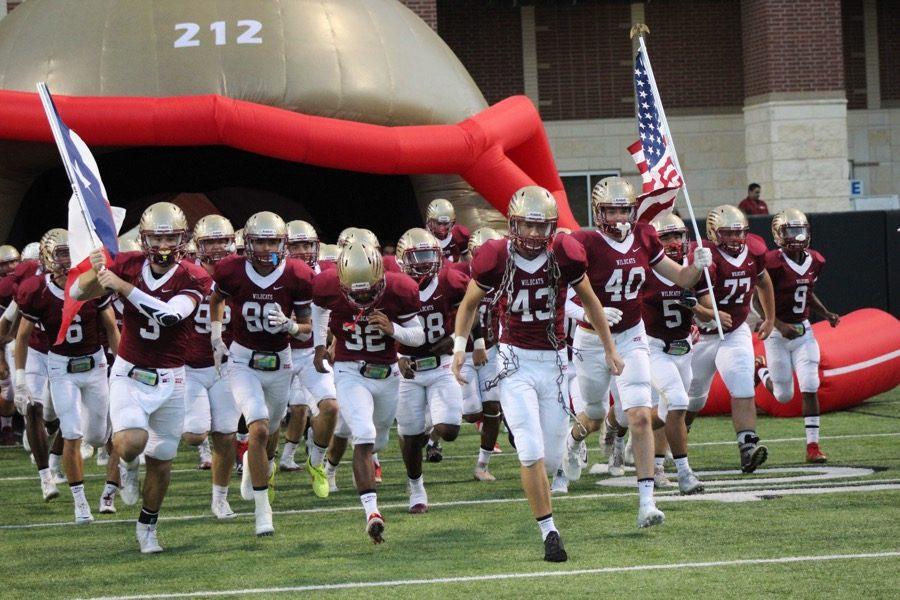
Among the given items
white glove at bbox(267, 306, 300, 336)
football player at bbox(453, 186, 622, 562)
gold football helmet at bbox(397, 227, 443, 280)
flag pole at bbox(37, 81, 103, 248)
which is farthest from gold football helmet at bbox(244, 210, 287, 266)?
football player at bbox(453, 186, 622, 562)

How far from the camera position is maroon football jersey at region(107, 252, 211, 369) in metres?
7.72

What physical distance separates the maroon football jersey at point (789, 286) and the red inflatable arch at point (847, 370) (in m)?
2.83

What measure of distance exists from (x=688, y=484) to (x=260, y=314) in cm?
283

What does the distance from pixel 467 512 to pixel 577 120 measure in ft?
57.8

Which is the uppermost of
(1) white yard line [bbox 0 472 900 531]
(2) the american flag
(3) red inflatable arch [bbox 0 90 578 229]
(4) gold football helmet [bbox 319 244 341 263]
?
(3) red inflatable arch [bbox 0 90 578 229]

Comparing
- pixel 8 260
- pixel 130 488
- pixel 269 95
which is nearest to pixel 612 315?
pixel 130 488

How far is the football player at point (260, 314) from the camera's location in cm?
828

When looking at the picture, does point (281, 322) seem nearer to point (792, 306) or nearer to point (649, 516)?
point (649, 516)

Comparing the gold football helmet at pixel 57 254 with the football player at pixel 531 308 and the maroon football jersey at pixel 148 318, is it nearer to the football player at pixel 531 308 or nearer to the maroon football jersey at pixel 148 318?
the maroon football jersey at pixel 148 318

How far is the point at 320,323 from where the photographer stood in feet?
27.8

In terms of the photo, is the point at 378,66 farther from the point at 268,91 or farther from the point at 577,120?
the point at 577,120

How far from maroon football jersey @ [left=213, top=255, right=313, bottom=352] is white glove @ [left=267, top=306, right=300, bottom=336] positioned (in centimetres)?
3

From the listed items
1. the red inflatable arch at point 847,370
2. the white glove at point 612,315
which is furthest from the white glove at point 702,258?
the red inflatable arch at point 847,370

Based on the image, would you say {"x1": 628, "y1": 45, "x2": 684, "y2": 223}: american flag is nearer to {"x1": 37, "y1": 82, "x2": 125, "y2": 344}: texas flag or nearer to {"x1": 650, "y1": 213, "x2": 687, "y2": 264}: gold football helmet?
{"x1": 650, "y1": 213, "x2": 687, "y2": 264}: gold football helmet
